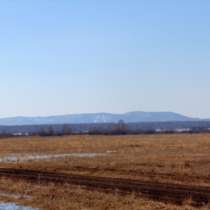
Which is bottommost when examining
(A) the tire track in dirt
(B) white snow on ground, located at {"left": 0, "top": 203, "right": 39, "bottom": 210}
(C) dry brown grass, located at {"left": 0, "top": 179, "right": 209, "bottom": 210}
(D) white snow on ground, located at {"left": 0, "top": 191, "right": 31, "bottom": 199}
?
Answer: (B) white snow on ground, located at {"left": 0, "top": 203, "right": 39, "bottom": 210}

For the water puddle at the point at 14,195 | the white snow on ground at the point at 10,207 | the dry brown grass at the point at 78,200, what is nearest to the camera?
the dry brown grass at the point at 78,200

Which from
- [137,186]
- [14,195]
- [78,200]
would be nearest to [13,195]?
[14,195]

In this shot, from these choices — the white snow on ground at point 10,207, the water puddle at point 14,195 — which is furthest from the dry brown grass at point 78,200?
the white snow on ground at point 10,207

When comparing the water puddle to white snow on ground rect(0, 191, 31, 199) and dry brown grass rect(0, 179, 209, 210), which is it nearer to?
white snow on ground rect(0, 191, 31, 199)

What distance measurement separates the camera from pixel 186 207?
65.3 ft

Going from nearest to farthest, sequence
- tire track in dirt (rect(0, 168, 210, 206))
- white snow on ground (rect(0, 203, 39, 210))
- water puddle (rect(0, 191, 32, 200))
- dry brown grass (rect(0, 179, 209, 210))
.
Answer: dry brown grass (rect(0, 179, 209, 210)) → white snow on ground (rect(0, 203, 39, 210)) → tire track in dirt (rect(0, 168, 210, 206)) → water puddle (rect(0, 191, 32, 200))

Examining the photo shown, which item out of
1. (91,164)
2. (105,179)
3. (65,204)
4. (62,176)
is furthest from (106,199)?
(91,164)

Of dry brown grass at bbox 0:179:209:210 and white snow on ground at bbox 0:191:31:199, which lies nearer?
dry brown grass at bbox 0:179:209:210

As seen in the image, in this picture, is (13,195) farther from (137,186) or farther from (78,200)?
(137,186)

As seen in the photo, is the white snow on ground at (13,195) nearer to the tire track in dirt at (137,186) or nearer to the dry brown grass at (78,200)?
the dry brown grass at (78,200)

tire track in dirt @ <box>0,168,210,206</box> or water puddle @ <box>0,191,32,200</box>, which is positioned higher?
tire track in dirt @ <box>0,168,210,206</box>

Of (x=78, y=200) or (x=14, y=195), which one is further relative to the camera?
(x=14, y=195)

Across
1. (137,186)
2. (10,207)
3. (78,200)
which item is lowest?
(10,207)

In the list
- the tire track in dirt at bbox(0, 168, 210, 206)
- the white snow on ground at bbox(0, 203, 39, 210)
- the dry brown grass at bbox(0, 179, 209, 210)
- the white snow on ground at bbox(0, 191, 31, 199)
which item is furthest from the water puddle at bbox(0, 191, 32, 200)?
the tire track in dirt at bbox(0, 168, 210, 206)
